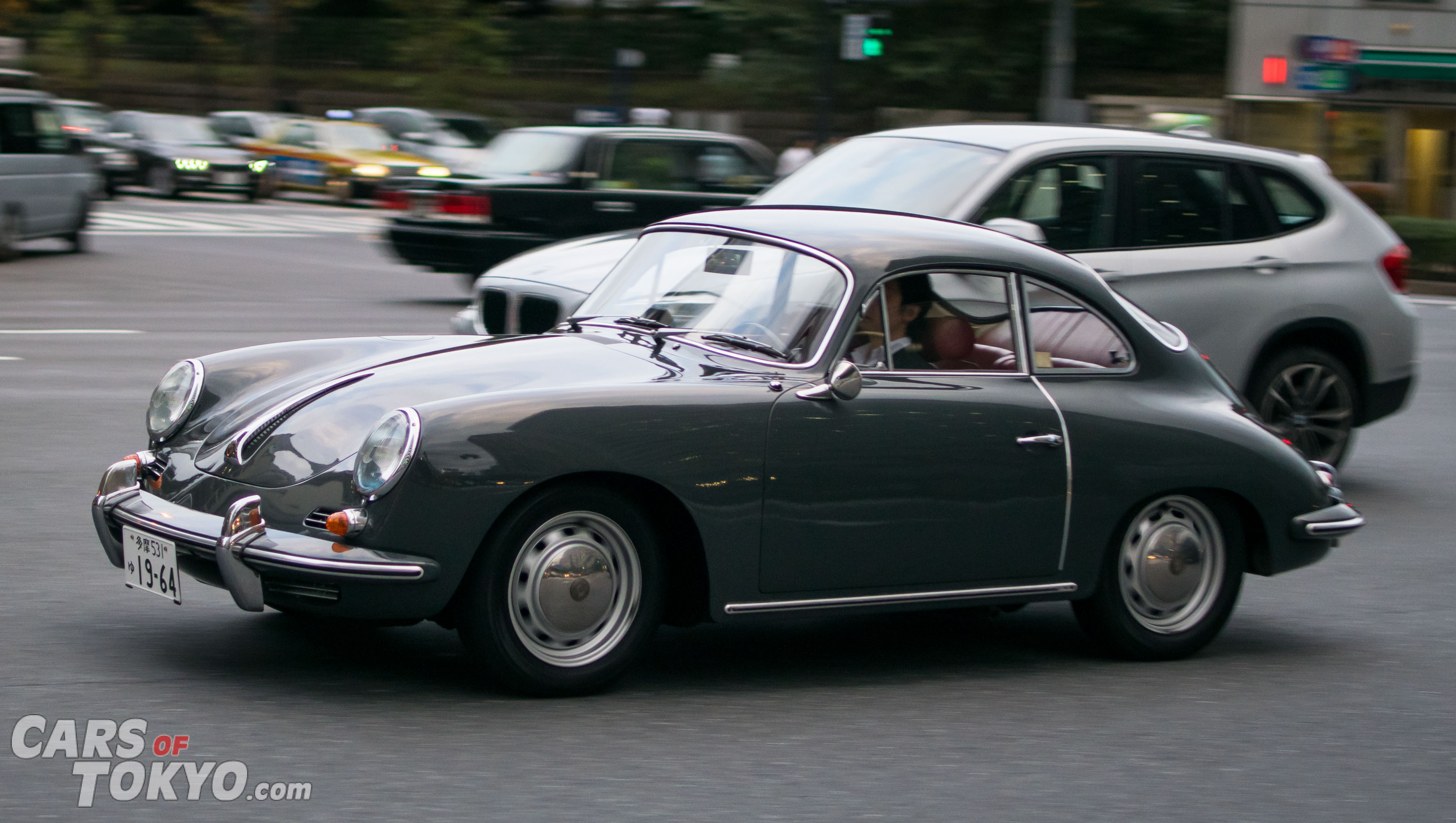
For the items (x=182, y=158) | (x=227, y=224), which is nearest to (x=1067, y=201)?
(x=227, y=224)

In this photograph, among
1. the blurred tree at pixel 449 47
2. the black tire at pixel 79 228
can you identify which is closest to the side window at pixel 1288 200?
the black tire at pixel 79 228

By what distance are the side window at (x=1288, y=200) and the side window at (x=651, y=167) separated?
7.65 m

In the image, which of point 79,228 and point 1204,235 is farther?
point 79,228

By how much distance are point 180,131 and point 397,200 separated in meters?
18.6

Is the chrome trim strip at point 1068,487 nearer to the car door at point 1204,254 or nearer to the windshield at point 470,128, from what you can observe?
the car door at point 1204,254

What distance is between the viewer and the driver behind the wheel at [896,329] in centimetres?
532

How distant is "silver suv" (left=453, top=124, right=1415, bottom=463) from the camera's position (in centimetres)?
830

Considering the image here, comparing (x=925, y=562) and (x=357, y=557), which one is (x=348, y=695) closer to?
(x=357, y=557)

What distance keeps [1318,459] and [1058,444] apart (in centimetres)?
426

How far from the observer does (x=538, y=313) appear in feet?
30.9

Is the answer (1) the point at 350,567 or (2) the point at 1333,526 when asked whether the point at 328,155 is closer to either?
(2) the point at 1333,526

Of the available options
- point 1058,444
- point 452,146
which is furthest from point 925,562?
point 452,146

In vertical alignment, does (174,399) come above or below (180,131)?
below

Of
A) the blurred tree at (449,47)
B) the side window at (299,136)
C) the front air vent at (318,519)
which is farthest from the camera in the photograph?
the blurred tree at (449,47)
